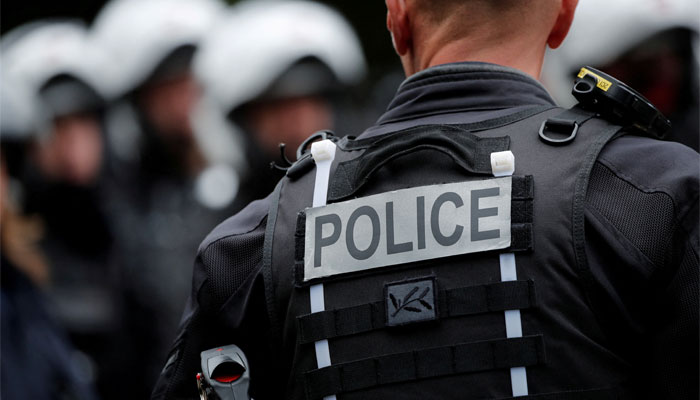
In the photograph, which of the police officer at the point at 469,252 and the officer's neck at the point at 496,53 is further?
the officer's neck at the point at 496,53

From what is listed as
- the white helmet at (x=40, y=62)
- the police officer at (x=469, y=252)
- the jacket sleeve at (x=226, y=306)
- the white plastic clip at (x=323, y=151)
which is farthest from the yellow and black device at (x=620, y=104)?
the white helmet at (x=40, y=62)

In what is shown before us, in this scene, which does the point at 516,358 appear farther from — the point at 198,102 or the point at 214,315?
the point at 198,102

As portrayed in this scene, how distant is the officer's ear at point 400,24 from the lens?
2145mm

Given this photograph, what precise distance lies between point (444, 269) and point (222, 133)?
4.71m

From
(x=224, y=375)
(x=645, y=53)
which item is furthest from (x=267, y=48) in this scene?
(x=224, y=375)

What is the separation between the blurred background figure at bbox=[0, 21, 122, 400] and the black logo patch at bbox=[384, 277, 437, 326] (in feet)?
7.88

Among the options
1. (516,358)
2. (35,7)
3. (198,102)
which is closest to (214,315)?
(516,358)

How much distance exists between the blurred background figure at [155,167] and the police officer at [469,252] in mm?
2602

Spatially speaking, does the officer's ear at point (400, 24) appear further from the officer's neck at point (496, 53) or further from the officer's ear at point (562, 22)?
the officer's ear at point (562, 22)

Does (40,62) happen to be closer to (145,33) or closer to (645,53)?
(145,33)

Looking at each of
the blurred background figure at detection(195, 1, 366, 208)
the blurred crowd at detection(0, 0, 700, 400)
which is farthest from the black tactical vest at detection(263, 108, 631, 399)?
the blurred background figure at detection(195, 1, 366, 208)

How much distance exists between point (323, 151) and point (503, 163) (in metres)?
0.39

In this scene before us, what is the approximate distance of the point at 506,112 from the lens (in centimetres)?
196

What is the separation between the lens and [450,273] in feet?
6.03
